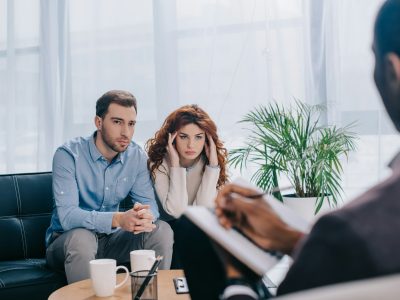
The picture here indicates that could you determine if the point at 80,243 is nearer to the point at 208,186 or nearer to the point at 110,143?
the point at 110,143

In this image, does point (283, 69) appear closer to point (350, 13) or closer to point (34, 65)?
point (350, 13)

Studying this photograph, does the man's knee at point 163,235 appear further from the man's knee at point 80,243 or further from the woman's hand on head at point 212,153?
the woman's hand on head at point 212,153

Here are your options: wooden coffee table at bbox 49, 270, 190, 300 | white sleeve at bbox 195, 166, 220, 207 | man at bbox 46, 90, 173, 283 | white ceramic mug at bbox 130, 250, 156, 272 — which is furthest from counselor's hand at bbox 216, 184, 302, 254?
white sleeve at bbox 195, 166, 220, 207

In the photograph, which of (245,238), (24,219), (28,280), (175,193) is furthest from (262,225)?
(24,219)

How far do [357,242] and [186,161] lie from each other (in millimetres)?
2320

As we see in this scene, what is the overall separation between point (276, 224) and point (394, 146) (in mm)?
2275

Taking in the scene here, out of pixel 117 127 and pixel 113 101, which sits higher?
pixel 113 101

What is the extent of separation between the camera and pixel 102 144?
271 cm

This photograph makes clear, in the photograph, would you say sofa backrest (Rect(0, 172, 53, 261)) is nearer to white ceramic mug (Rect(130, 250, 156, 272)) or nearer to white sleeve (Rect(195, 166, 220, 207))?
white sleeve (Rect(195, 166, 220, 207))

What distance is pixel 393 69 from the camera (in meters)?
0.72

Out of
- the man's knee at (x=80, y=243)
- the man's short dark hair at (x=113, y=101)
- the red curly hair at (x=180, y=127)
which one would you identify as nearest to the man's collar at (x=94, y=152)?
the man's short dark hair at (x=113, y=101)

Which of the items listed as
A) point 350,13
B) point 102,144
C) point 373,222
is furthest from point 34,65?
point 373,222

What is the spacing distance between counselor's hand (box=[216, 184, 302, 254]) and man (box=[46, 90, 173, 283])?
59.3 inches

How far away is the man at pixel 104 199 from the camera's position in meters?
2.37
